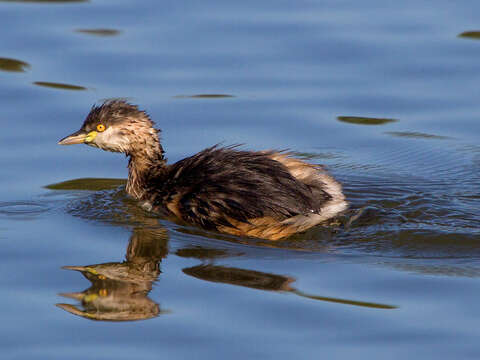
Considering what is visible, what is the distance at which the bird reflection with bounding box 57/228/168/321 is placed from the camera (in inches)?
261

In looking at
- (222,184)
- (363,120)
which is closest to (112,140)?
(222,184)

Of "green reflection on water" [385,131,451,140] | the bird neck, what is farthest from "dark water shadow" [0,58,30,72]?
"green reflection on water" [385,131,451,140]

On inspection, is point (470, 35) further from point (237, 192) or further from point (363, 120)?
point (237, 192)

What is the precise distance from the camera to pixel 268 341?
6086 millimetres

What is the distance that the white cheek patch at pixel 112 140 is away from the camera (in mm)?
8898

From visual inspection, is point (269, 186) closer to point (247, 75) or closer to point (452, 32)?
point (247, 75)

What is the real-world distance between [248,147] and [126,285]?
3028mm

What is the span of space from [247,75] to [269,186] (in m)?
3.75

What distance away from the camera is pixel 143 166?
8953mm

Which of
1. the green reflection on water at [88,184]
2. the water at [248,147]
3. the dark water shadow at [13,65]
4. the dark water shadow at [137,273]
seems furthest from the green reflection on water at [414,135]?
the dark water shadow at [13,65]

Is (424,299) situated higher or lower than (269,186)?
lower

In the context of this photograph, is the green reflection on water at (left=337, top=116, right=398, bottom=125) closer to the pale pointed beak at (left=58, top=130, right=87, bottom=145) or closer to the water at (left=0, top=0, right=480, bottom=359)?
the water at (left=0, top=0, right=480, bottom=359)

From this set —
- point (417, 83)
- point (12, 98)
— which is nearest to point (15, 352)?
point (12, 98)

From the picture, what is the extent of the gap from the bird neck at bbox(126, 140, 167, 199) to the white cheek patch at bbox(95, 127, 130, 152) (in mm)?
102
